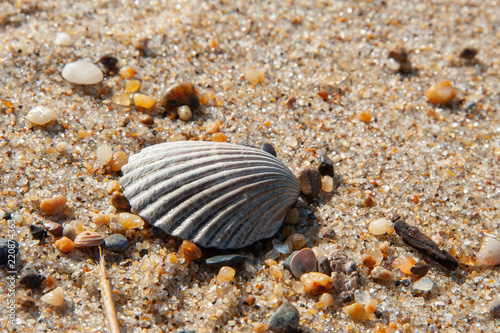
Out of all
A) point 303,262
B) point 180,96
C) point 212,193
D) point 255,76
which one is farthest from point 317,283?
point 255,76

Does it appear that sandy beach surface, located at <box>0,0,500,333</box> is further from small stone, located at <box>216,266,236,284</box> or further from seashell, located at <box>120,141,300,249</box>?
seashell, located at <box>120,141,300,249</box>

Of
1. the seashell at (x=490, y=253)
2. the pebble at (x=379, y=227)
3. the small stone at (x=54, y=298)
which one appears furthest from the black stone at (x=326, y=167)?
the small stone at (x=54, y=298)

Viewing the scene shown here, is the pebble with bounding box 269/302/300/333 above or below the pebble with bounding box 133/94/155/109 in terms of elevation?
below

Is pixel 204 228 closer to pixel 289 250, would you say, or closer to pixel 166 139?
pixel 289 250

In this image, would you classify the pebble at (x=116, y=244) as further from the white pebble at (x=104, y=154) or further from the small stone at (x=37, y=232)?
the white pebble at (x=104, y=154)

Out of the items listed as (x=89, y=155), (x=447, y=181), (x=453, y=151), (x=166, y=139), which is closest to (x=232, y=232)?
(x=166, y=139)

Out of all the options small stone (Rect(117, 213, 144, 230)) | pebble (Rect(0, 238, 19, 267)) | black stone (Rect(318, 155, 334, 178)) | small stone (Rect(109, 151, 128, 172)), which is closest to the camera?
pebble (Rect(0, 238, 19, 267))

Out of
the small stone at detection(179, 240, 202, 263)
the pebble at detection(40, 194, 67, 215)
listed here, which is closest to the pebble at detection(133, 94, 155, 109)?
the pebble at detection(40, 194, 67, 215)
